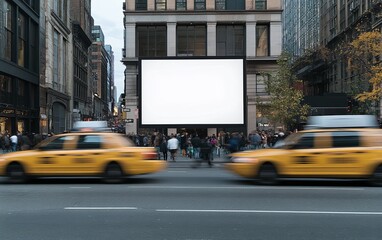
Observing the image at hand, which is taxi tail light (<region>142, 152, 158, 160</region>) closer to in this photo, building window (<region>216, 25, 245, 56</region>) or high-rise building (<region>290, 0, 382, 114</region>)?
high-rise building (<region>290, 0, 382, 114</region>)

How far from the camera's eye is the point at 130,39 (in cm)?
4431

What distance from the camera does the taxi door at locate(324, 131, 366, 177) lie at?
38.1 feet

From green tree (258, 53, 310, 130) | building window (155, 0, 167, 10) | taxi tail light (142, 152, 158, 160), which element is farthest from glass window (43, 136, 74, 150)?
building window (155, 0, 167, 10)

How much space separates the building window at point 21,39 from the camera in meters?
38.1

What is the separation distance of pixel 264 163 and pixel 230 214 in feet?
13.5

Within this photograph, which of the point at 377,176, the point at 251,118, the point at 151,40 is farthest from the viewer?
the point at 151,40

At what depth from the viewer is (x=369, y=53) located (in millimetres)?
35094

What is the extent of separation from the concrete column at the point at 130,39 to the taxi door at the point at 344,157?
3509 centimetres

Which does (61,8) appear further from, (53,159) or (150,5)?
(53,159)

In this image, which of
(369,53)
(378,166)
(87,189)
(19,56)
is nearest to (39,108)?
(19,56)

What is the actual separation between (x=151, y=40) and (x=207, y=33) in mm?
5847

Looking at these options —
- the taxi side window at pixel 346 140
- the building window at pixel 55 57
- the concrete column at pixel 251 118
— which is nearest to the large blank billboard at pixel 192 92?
the taxi side window at pixel 346 140

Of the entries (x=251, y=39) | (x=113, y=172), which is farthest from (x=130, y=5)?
(x=113, y=172)

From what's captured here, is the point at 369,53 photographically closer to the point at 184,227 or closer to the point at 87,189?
the point at 87,189
